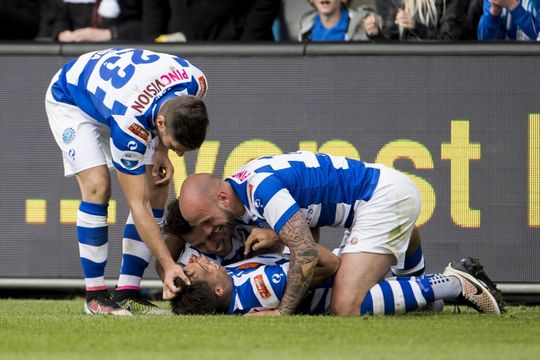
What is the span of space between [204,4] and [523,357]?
5.37 metres

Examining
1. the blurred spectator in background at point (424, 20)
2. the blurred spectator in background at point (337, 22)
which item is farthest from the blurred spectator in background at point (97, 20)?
the blurred spectator in background at point (424, 20)

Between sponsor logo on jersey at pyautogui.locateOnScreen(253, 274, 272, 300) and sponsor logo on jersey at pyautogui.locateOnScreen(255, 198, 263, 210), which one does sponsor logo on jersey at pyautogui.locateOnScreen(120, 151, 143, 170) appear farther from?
sponsor logo on jersey at pyautogui.locateOnScreen(253, 274, 272, 300)

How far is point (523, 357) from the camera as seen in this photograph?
4824mm

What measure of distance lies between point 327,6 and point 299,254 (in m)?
3.45

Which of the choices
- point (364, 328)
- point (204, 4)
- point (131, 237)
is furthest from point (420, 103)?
point (364, 328)

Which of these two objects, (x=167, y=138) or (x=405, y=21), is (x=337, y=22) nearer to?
(x=405, y=21)

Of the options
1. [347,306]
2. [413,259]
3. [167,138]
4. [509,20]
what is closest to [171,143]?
[167,138]

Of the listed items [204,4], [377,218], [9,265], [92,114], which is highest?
[204,4]

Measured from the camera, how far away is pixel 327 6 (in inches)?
366

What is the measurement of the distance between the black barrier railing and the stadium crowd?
19 cm

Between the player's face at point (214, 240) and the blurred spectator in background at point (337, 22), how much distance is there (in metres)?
2.79

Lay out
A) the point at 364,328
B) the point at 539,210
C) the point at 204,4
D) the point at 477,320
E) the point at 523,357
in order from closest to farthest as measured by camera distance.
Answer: the point at 523,357
the point at 364,328
the point at 477,320
the point at 539,210
the point at 204,4

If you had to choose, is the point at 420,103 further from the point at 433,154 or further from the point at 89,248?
the point at 89,248

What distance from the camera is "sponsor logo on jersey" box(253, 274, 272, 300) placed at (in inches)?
258
